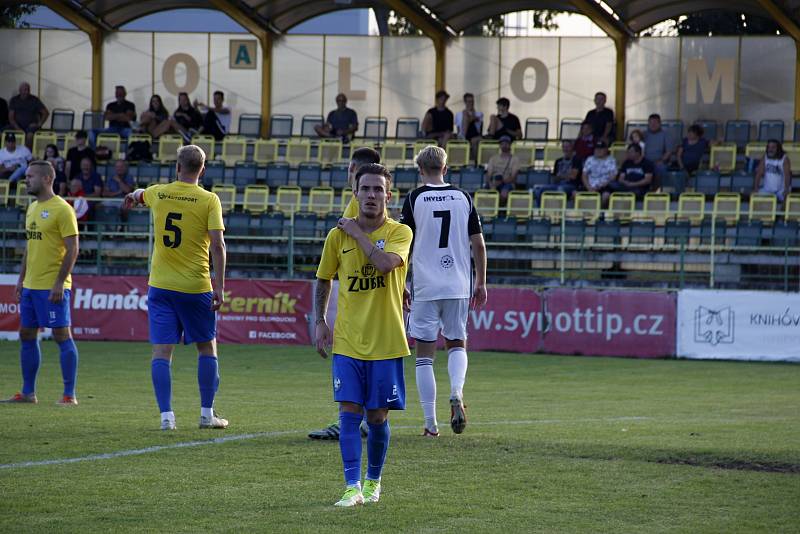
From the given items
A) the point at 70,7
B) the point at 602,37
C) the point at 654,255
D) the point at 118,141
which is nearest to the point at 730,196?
the point at 654,255

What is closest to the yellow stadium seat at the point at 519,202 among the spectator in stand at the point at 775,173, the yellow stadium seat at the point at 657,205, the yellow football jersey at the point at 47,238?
the yellow stadium seat at the point at 657,205

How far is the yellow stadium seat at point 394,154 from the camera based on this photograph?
28.0 m

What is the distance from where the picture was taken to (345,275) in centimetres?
650

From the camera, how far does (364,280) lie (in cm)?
648

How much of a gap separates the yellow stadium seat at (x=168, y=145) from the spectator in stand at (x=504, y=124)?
281 inches

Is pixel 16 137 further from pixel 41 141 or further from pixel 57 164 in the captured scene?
pixel 57 164

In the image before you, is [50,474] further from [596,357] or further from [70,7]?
[70,7]

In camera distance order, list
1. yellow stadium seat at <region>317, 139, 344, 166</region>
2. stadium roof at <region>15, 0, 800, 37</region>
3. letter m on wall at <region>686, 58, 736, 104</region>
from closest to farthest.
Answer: stadium roof at <region>15, 0, 800, 37</region>, yellow stadium seat at <region>317, 139, 344, 166</region>, letter m on wall at <region>686, 58, 736, 104</region>

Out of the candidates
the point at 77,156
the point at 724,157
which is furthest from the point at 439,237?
the point at 724,157

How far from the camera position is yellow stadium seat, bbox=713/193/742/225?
72.3 ft

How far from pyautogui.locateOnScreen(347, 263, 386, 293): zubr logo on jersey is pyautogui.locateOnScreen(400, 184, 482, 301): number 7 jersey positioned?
92.8 inches

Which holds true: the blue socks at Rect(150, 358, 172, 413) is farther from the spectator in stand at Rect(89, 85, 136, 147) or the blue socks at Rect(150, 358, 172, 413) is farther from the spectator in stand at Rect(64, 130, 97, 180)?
A: the spectator in stand at Rect(89, 85, 136, 147)

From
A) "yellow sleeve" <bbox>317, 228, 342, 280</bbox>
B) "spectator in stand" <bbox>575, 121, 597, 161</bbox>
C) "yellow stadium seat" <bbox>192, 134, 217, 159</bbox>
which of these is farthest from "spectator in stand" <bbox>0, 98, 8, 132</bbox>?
"yellow sleeve" <bbox>317, 228, 342, 280</bbox>

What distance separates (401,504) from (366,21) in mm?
29720
